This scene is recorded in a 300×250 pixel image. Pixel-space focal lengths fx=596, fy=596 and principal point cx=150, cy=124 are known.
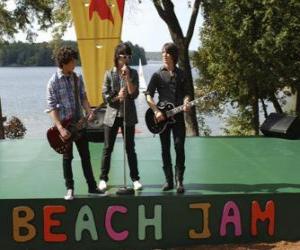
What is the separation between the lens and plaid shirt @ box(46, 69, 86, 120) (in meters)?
5.77

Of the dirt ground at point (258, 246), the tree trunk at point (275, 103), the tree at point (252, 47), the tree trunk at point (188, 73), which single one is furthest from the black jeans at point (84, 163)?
the tree trunk at point (275, 103)

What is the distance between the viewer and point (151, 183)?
22.4 feet

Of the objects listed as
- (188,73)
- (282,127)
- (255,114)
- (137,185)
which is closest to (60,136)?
(137,185)

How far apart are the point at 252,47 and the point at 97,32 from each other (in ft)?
23.4

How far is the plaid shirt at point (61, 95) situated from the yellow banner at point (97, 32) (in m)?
3.74

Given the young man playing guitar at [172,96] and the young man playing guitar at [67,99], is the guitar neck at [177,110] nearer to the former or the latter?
the young man playing guitar at [172,96]

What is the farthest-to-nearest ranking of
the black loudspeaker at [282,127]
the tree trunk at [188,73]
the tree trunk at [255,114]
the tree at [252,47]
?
the tree trunk at [255,114] < the tree trunk at [188,73] < the tree at [252,47] < the black loudspeaker at [282,127]

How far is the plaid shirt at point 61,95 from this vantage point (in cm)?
577

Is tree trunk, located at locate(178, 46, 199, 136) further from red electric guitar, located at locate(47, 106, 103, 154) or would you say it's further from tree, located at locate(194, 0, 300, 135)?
red electric guitar, located at locate(47, 106, 103, 154)

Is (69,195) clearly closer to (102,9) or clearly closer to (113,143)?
(113,143)

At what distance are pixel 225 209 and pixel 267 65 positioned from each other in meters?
10.3

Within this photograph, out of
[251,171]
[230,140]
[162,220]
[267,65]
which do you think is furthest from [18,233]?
[267,65]

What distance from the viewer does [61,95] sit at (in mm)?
5812

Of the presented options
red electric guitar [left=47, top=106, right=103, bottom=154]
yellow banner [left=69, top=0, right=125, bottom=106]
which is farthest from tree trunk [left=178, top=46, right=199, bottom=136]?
red electric guitar [left=47, top=106, right=103, bottom=154]
